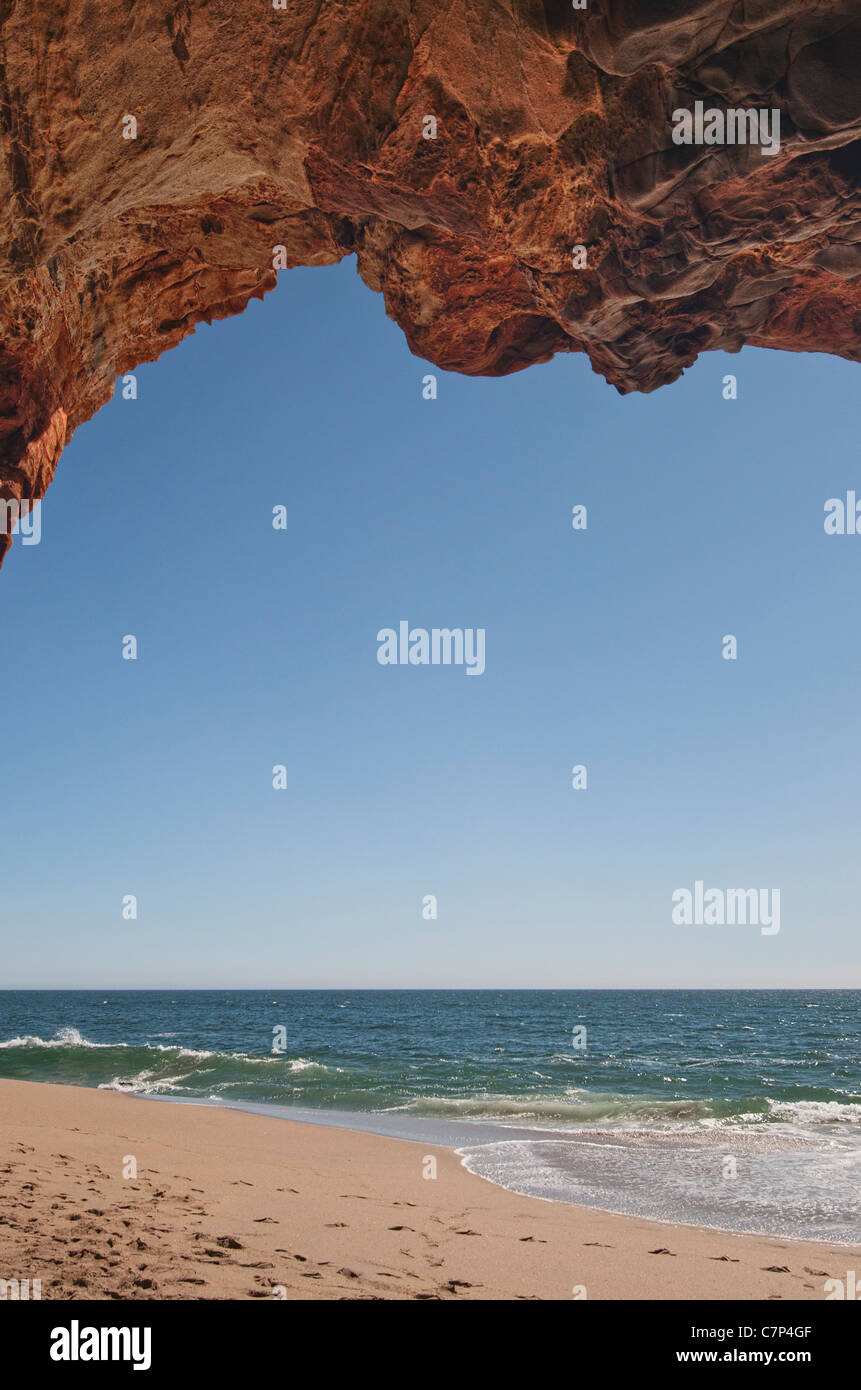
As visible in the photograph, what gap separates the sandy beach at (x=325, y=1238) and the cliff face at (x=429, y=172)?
594 centimetres

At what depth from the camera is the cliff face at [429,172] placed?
4883 millimetres

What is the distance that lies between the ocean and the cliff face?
8579 mm

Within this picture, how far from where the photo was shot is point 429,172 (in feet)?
19.8

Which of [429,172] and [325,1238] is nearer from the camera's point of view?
[325,1238]

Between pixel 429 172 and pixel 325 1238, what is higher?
pixel 429 172

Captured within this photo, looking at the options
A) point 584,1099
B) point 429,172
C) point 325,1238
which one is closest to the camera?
point 325,1238

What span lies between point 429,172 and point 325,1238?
8.56 m
